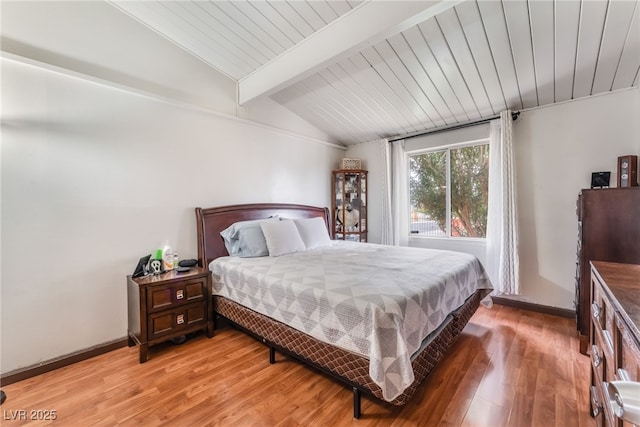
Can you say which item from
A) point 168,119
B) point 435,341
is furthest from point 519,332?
point 168,119

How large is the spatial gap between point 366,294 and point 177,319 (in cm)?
175

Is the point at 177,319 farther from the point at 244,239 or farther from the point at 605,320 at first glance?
the point at 605,320

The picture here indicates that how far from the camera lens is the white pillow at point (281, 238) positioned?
2807mm

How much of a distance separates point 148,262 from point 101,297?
440 mm

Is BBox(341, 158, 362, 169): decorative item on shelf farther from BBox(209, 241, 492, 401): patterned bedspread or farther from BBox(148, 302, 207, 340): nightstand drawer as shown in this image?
BBox(148, 302, 207, 340): nightstand drawer

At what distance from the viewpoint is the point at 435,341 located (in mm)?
1705

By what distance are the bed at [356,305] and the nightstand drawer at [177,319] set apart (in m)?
0.18

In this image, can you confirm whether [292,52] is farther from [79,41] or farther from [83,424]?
[83,424]

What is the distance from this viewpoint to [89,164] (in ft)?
7.14

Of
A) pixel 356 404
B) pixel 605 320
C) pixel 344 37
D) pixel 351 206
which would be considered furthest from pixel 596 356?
pixel 351 206

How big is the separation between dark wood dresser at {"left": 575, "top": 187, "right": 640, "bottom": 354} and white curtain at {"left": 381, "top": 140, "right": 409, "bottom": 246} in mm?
2100

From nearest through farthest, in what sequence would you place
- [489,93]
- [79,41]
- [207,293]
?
[79,41]
[207,293]
[489,93]

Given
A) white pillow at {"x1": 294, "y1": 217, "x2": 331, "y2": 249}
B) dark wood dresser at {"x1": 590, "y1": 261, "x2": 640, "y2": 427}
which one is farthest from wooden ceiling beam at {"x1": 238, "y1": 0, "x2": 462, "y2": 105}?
dark wood dresser at {"x1": 590, "y1": 261, "x2": 640, "y2": 427}

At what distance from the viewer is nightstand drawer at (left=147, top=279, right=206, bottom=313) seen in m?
2.13
